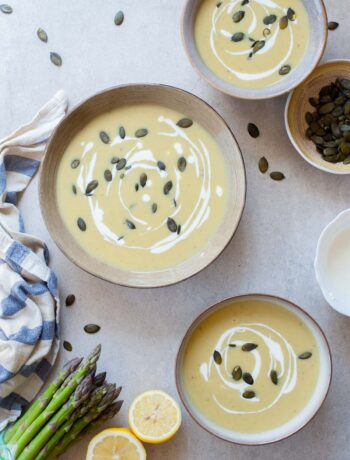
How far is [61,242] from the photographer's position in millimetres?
2139

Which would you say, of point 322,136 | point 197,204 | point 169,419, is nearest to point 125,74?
point 197,204

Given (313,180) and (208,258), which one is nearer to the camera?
(208,258)

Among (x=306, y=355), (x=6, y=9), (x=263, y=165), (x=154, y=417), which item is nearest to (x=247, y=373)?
(x=306, y=355)

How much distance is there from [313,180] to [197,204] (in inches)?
16.7

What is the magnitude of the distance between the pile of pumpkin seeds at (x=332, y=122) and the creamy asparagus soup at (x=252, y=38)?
16 centimetres

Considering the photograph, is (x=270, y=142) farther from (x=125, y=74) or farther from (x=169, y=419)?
(x=169, y=419)

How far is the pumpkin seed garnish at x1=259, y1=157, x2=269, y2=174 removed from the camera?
2.29m

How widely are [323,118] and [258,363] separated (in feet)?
2.74

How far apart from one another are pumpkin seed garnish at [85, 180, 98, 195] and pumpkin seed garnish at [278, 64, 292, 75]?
Answer: 0.70m

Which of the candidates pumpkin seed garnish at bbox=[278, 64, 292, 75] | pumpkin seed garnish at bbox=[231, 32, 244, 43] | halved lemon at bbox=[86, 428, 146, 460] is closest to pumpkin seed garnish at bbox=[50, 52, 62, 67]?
pumpkin seed garnish at bbox=[231, 32, 244, 43]

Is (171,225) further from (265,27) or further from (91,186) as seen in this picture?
(265,27)

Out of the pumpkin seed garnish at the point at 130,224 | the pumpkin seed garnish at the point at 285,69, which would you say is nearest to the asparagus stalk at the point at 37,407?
the pumpkin seed garnish at the point at 130,224

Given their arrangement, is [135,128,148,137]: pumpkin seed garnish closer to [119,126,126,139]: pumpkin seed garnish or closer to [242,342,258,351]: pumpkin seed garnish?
[119,126,126,139]: pumpkin seed garnish

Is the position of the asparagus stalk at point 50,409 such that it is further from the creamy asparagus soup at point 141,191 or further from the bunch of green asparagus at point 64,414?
the creamy asparagus soup at point 141,191
